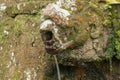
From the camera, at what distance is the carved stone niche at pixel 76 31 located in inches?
140

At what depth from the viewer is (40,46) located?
14.0 feet

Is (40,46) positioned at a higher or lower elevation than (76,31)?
lower

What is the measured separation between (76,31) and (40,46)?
28.7 inches

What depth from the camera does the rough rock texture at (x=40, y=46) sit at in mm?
3730

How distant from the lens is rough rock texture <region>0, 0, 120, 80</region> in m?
3.73

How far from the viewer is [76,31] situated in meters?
3.66

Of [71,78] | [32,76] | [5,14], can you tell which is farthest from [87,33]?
[5,14]

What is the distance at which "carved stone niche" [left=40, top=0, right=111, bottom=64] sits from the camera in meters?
3.56

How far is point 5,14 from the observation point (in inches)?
188

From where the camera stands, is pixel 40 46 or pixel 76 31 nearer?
pixel 76 31

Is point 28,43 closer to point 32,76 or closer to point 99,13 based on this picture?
point 32,76

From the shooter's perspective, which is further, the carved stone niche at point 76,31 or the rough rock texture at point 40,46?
the rough rock texture at point 40,46

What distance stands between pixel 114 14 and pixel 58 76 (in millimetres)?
859

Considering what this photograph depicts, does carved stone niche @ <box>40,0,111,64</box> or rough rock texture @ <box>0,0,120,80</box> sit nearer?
carved stone niche @ <box>40,0,111,64</box>
